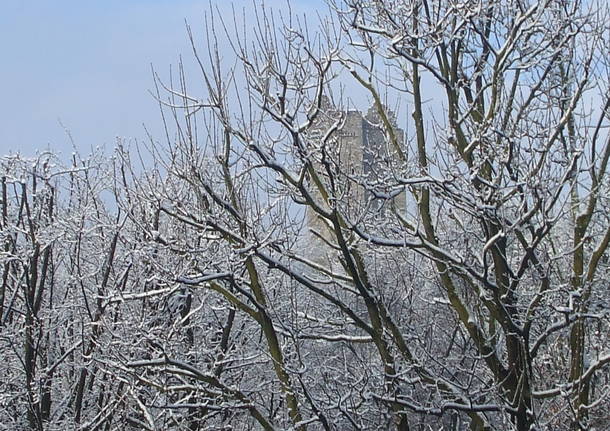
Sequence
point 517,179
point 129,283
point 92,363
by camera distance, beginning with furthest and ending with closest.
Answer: point 129,283 → point 92,363 → point 517,179

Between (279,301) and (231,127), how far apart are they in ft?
10.1

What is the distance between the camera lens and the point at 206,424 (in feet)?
34.6

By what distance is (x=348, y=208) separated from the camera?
8.70m

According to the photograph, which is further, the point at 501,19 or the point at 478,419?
the point at 501,19

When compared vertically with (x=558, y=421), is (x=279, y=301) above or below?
above

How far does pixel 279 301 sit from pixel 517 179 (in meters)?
4.06

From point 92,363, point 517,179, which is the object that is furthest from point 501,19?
point 92,363

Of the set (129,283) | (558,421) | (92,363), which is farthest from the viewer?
(129,283)

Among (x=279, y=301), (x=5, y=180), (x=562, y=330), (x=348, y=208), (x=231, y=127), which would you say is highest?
(x=5, y=180)

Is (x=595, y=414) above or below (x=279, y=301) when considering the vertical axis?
below

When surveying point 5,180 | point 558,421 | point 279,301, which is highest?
point 5,180

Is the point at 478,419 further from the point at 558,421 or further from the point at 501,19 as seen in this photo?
the point at 501,19

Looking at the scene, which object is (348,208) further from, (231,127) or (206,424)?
(206,424)

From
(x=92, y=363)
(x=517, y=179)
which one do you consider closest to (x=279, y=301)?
(x=92, y=363)
